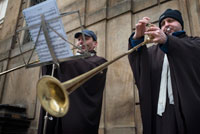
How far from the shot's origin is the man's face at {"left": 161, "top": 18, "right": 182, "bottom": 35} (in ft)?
7.97

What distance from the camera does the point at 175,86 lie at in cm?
194

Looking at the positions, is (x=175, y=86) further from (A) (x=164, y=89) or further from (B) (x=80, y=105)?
(B) (x=80, y=105)

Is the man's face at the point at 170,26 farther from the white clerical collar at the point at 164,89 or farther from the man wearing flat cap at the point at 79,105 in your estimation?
the man wearing flat cap at the point at 79,105

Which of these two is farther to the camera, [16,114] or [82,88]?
[16,114]

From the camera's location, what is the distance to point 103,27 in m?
4.64

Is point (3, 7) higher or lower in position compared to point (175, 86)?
higher

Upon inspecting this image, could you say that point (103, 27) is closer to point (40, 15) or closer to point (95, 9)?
point (95, 9)

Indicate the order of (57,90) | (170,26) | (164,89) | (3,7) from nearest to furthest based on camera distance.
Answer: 1. (57,90)
2. (164,89)
3. (170,26)
4. (3,7)

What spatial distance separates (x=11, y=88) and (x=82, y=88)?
13.9 ft

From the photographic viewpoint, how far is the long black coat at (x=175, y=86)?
1.78 metres

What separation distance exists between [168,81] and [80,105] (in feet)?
3.64

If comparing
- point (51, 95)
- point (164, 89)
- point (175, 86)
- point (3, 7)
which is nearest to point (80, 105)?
point (51, 95)

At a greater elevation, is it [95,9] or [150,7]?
[95,9]

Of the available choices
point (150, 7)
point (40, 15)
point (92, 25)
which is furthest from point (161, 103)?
point (92, 25)
